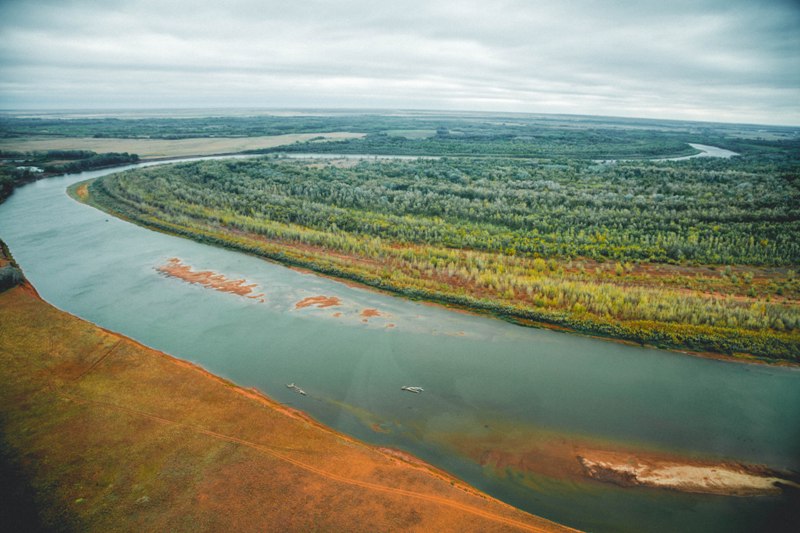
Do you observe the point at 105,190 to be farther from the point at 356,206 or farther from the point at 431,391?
the point at 431,391

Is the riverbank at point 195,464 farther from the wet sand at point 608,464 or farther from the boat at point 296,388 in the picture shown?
the wet sand at point 608,464

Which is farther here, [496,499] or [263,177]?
[263,177]

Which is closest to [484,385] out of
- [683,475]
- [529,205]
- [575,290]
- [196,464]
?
[683,475]

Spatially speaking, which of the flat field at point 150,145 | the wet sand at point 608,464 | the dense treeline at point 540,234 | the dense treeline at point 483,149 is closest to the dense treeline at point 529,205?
the dense treeline at point 540,234

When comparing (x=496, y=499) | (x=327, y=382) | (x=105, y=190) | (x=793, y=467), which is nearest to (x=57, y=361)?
(x=327, y=382)

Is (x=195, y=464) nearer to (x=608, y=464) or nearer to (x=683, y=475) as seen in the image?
(x=608, y=464)

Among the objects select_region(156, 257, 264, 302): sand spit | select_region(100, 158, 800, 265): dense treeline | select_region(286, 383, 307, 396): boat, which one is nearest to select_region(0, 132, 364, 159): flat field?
select_region(100, 158, 800, 265): dense treeline

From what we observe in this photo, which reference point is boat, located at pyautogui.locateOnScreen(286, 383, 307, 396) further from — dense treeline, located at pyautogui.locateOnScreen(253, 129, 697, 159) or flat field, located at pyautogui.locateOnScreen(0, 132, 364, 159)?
flat field, located at pyautogui.locateOnScreen(0, 132, 364, 159)
